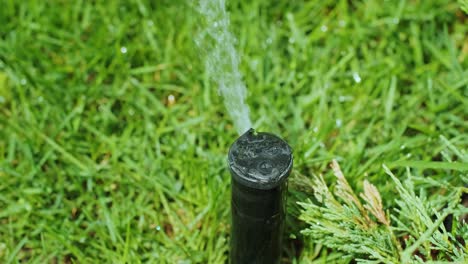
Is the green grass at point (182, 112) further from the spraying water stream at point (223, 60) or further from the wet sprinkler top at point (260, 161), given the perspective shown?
the wet sprinkler top at point (260, 161)

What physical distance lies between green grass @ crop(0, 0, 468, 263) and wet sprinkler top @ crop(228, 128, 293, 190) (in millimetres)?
446

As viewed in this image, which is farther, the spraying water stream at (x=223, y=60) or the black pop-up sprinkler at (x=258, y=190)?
the spraying water stream at (x=223, y=60)

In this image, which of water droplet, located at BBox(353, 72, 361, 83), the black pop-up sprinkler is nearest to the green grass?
→ water droplet, located at BBox(353, 72, 361, 83)

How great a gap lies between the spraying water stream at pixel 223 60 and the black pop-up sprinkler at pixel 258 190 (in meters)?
0.66

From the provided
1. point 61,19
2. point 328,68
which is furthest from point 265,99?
point 61,19

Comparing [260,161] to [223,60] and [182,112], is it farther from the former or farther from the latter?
[182,112]

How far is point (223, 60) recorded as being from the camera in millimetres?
2766

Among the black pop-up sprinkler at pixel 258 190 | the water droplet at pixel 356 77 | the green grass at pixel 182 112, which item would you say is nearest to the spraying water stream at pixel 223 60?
the green grass at pixel 182 112

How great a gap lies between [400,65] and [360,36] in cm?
29

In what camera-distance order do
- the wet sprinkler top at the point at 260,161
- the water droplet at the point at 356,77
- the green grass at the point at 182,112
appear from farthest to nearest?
the water droplet at the point at 356,77
the green grass at the point at 182,112
the wet sprinkler top at the point at 260,161

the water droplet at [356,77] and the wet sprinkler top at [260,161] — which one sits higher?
the wet sprinkler top at [260,161]

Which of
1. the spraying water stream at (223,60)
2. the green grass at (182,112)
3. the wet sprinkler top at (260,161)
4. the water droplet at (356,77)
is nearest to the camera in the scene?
the wet sprinkler top at (260,161)

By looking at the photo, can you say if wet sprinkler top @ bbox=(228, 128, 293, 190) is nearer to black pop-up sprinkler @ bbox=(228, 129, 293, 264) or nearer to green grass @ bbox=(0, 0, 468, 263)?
black pop-up sprinkler @ bbox=(228, 129, 293, 264)

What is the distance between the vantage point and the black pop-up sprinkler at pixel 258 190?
70.6 inches
